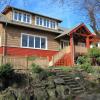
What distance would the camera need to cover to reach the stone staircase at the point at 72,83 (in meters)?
17.4

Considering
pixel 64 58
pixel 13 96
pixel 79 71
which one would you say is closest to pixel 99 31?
pixel 79 71

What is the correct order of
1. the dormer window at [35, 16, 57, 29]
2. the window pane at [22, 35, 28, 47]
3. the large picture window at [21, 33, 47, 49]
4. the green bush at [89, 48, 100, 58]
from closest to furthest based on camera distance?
the window pane at [22, 35, 28, 47]
the large picture window at [21, 33, 47, 49]
the green bush at [89, 48, 100, 58]
the dormer window at [35, 16, 57, 29]

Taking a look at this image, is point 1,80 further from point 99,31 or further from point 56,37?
point 56,37

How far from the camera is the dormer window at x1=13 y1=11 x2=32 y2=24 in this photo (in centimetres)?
2687

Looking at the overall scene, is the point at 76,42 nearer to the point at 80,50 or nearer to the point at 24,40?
the point at 80,50

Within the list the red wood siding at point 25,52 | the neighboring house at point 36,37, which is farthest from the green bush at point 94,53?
the red wood siding at point 25,52

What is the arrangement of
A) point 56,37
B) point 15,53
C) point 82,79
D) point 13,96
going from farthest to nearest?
point 56,37 → point 15,53 → point 82,79 → point 13,96

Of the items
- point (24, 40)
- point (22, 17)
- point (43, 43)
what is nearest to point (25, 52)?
point (24, 40)

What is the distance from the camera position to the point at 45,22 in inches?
1166

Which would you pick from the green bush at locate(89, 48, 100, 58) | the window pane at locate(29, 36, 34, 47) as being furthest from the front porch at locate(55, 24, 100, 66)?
the window pane at locate(29, 36, 34, 47)

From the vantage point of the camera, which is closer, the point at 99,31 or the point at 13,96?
the point at 13,96

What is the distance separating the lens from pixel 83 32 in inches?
1214

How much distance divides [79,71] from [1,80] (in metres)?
9.00

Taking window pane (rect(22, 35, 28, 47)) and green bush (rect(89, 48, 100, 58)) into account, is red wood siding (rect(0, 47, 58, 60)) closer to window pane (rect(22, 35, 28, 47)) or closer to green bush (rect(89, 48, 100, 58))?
window pane (rect(22, 35, 28, 47))
